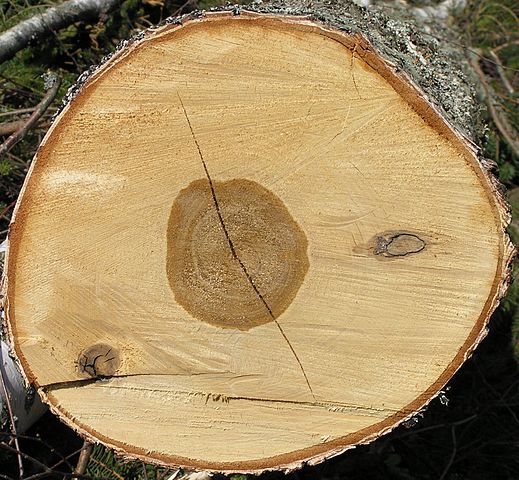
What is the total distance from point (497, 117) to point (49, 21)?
192cm

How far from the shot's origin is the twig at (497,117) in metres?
2.95

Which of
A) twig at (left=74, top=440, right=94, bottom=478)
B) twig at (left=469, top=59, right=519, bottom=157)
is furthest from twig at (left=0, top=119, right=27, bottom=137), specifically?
twig at (left=469, top=59, right=519, bottom=157)

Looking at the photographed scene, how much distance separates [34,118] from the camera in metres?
2.31

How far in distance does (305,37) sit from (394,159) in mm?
322

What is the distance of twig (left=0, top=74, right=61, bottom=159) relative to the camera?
2.22 meters

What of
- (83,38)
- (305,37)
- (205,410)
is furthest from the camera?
(83,38)

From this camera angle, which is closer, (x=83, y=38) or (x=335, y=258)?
(x=335, y=258)

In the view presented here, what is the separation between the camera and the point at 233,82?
1493mm

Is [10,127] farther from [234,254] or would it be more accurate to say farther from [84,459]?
[234,254]

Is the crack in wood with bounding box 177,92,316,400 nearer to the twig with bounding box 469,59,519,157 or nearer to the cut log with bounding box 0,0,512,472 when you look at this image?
the cut log with bounding box 0,0,512,472

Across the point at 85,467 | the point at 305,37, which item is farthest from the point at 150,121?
the point at 85,467

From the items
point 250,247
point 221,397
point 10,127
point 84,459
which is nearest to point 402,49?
point 250,247

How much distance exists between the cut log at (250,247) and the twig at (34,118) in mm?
750

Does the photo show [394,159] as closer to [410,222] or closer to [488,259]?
[410,222]
